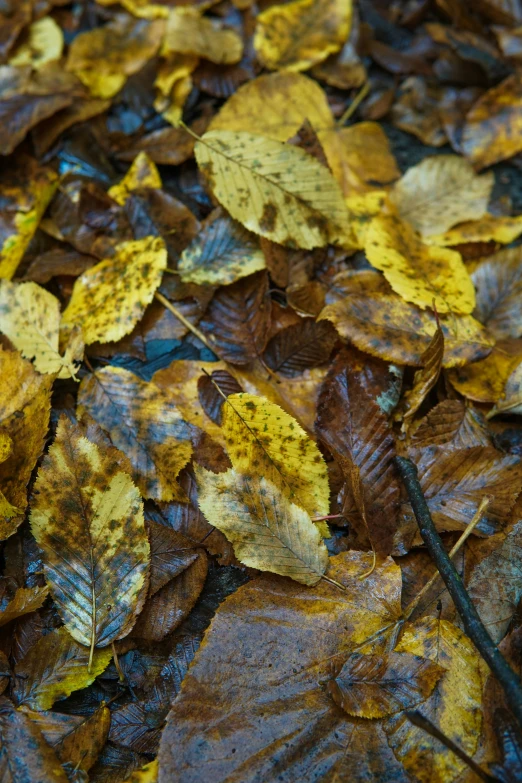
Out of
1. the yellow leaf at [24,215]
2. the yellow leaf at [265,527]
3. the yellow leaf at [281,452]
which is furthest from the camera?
the yellow leaf at [24,215]

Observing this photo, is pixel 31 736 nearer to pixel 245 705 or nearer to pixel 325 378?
pixel 245 705

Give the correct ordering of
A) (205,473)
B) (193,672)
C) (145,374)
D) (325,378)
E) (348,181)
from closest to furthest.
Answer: (193,672), (205,473), (325,378), (145,374), (348,181)

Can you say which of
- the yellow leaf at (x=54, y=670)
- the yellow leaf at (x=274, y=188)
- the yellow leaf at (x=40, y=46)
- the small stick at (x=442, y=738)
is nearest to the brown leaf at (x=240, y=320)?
the yellow leaf at (x=274, y=188)

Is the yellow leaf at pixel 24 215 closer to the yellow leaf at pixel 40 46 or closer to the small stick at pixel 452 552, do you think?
the yellow leaf at pixel 40 46

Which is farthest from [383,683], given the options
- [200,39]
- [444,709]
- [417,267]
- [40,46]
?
[40,46]

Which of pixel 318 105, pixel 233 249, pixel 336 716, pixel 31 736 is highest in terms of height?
pixel 318 105

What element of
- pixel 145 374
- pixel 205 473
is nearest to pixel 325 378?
pixel 205 473

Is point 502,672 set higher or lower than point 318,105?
lower
